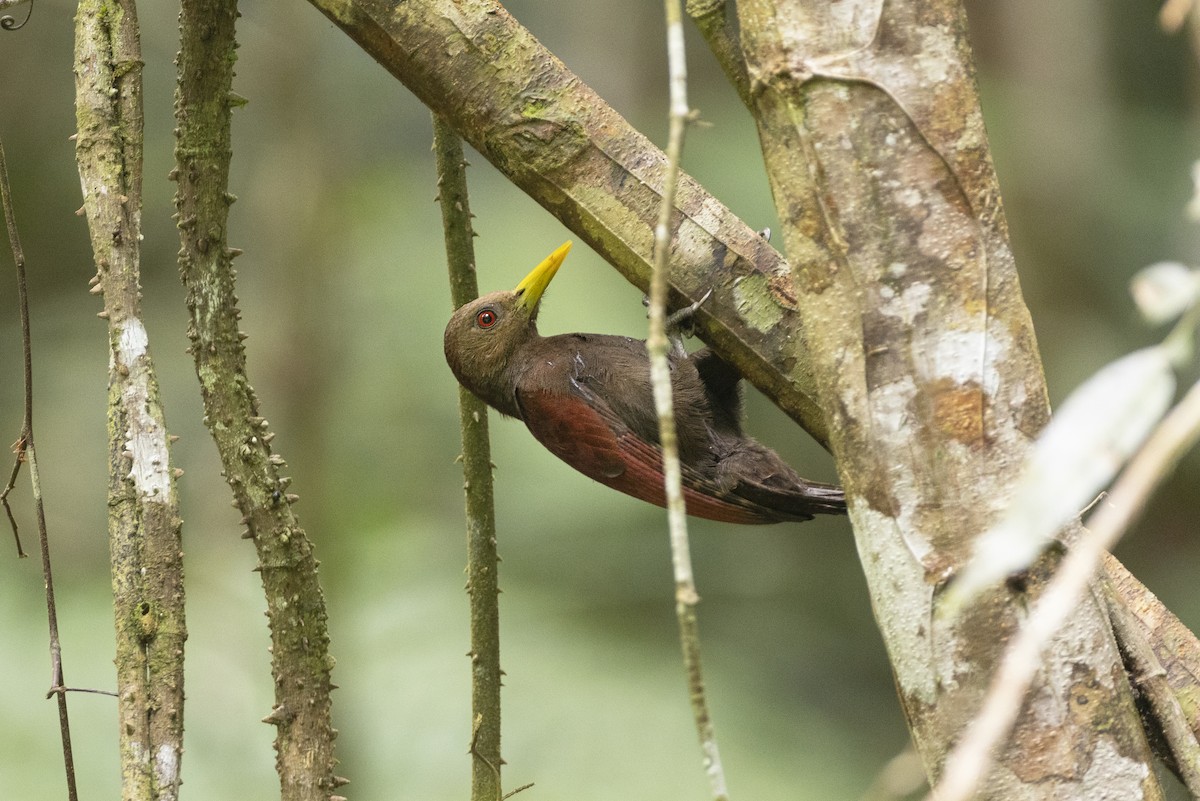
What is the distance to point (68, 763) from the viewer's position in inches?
74.3

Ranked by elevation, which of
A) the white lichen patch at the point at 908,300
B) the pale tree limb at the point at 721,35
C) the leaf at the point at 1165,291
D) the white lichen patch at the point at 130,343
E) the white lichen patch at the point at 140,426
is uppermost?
the pale tree limb at the point at 721,35

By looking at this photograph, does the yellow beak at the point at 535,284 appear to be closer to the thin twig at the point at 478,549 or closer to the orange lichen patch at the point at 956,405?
the thin twig at the point at 478,549

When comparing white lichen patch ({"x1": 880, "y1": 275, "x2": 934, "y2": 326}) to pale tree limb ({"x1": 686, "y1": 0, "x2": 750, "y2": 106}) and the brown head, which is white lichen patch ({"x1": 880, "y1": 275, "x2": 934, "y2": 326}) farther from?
the brown head

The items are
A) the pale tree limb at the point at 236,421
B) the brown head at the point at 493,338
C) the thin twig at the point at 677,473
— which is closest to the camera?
the thin twig at the point at 677,473

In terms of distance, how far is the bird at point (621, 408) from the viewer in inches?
117

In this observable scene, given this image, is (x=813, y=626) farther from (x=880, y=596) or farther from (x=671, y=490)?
(x=671, y=490)

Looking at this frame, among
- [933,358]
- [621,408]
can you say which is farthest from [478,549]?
[933,358]

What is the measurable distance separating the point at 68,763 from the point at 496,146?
1.32 m

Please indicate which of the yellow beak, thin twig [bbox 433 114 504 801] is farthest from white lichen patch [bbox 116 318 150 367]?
the yellow beak

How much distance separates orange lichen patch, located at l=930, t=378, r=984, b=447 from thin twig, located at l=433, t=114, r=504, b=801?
163cm

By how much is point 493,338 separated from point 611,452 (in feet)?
1.87

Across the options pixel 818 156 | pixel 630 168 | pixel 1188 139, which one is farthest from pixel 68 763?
pixel 1188 139

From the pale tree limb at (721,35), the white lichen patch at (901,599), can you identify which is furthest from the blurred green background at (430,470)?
the white lichen patch at (901,599)

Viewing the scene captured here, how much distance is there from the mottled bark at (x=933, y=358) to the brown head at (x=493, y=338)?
→ 176cm
